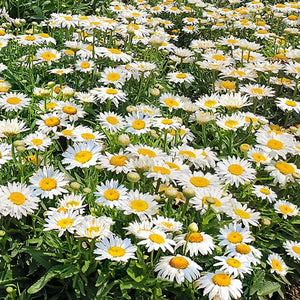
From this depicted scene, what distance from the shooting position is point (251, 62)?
5.16 meters

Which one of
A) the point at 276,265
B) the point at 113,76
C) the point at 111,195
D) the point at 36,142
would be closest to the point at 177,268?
the point at 111,195

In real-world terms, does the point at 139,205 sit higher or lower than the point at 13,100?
higher

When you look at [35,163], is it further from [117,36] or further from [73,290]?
[117,36]

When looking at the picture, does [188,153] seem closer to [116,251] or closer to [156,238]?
[156,238]

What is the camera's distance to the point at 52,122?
344 cm

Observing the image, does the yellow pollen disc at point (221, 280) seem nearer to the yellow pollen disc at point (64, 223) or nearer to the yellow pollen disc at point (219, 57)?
the yellow pollen disc at point (64, 223)

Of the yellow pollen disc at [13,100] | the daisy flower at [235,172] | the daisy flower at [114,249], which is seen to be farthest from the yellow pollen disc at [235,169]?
the yellow pollen disc at [13,100]

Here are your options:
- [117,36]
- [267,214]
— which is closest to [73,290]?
[267,214]

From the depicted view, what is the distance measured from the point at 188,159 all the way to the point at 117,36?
3.16m

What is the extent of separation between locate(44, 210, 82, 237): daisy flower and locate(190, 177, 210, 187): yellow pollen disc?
34.2 inches

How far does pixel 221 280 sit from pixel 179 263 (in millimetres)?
254

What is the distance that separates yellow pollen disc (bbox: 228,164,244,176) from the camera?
10.8 feet

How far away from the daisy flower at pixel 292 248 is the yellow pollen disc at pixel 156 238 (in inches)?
42.9

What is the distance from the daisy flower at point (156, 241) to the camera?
2.43m
